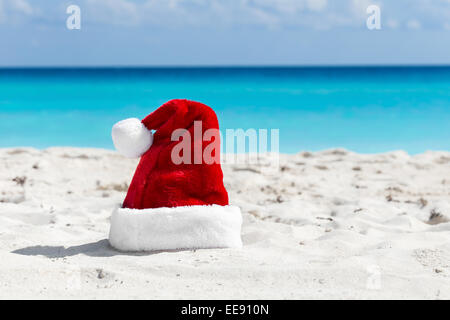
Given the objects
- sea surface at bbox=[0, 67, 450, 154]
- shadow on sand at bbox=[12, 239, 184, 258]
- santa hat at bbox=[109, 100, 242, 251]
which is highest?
sea surface at bbox=[0, 67, 450, 154]

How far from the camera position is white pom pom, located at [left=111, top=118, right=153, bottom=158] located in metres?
3.57

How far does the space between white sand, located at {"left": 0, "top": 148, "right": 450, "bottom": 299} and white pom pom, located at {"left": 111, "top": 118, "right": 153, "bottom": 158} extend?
2.20ft

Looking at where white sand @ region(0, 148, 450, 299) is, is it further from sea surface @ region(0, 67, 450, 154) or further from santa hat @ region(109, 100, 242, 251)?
sea surface @ region(0, 67, 450, 154)

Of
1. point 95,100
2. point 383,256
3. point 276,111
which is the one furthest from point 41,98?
point 383,256

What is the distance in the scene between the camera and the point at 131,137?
358 cm

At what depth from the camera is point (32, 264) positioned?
3225mm

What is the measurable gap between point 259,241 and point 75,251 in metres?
1.25

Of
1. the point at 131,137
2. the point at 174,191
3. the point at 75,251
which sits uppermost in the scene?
the point at 131,137

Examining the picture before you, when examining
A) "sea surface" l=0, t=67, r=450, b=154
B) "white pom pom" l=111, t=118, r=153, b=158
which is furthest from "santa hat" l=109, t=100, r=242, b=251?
"sea surface" l=0, t=67, r=450, b=154

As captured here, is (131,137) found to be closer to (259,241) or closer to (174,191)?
(174,191)

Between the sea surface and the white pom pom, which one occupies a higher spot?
the sea surface

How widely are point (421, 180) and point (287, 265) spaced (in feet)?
14.6

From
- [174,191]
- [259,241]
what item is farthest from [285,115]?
[174,191]

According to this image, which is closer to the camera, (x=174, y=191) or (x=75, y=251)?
(x=174, y=191)
